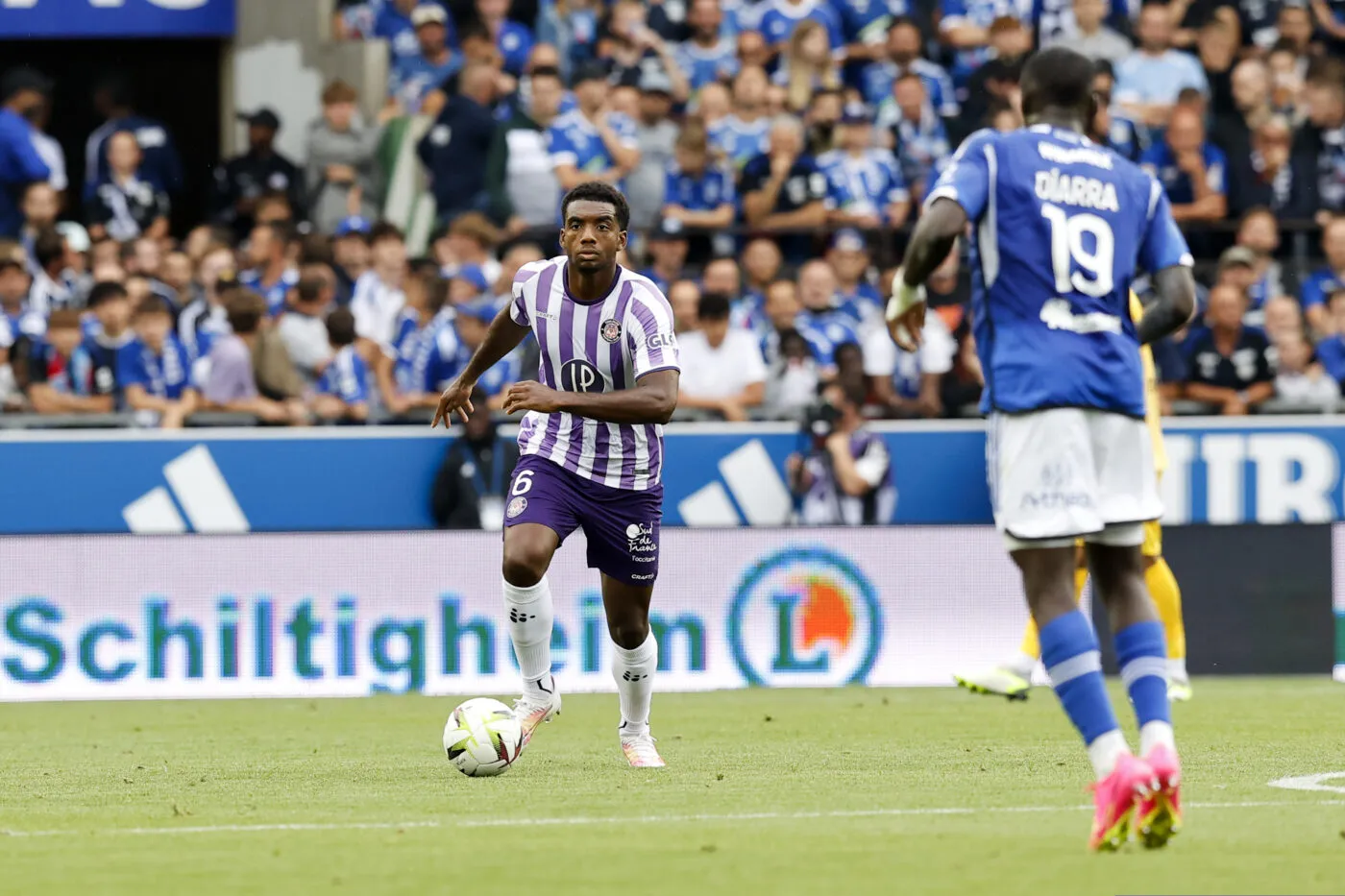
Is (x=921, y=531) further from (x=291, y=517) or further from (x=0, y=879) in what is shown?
(x=0, y=879)

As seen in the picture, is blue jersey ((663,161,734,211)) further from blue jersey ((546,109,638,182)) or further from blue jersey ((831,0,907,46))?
blue jersey ((831,0,907,46))

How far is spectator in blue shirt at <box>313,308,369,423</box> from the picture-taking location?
15484 millimetres

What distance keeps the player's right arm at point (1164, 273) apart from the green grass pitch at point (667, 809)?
4.71 ft

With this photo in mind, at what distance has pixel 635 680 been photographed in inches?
364

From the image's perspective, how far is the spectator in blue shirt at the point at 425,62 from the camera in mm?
18397

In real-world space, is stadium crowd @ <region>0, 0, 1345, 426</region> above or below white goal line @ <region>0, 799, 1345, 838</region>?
above

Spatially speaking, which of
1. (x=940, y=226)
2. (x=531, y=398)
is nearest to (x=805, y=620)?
(x=531, y=398)

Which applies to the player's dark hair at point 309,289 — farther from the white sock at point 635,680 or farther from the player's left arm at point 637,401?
the player's left arm at point 637,401

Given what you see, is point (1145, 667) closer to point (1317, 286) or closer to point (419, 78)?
point (1317, 286)

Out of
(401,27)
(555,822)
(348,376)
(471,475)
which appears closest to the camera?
(555,822)

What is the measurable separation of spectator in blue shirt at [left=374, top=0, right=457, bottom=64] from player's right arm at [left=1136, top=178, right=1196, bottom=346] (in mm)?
12652

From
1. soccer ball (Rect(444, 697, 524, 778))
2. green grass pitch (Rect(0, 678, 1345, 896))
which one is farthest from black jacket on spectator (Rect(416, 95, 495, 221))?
soccer ball (Rect(444, 697, 524, 778))

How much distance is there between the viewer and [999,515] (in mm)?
6543

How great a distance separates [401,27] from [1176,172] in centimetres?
630
